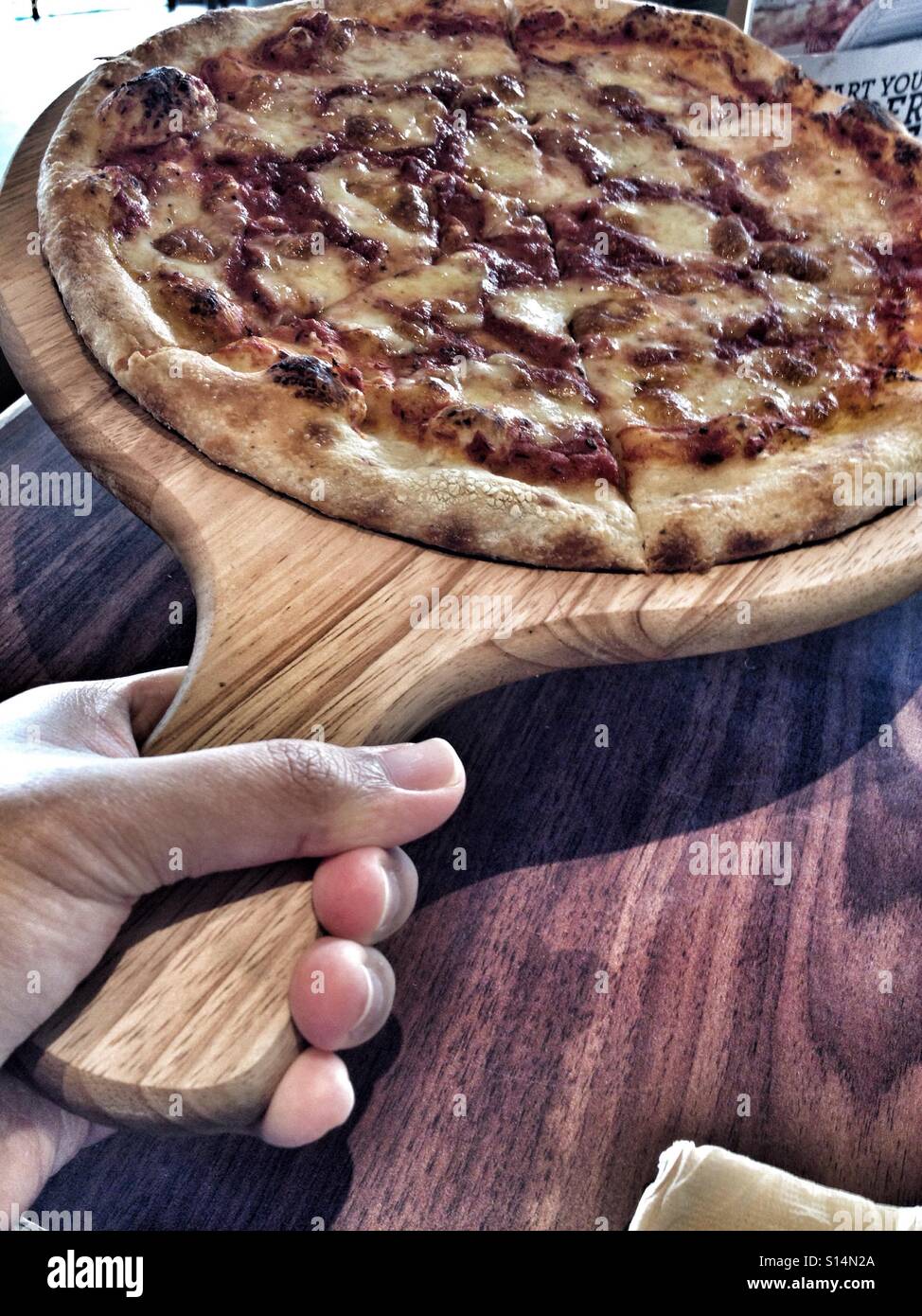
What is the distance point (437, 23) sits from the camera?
2668 mm

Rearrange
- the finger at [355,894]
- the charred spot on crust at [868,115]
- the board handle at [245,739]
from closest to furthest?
the board handle at [245,739] < the finger at [355,894] < the charred spot on crust at [868,115]

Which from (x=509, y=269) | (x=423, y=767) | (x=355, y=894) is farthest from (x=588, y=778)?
(x=509, y=269)

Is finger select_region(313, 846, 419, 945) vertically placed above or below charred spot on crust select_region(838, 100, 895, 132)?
below

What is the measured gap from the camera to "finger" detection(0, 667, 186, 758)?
4.66ft

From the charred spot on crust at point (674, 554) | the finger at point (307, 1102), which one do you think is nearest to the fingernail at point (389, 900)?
the finger at point (307, 1102)

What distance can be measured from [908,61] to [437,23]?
113 cm

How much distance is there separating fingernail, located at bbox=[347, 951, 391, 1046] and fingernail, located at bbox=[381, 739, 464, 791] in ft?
0.65

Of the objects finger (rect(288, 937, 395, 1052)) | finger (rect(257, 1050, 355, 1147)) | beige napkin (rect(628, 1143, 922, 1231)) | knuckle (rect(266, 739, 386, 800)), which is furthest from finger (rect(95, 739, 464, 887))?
beige napkin (rect(628, 1143, 922, 1231))

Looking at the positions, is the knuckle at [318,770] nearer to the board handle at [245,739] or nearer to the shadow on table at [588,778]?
the board handle at [245,739]

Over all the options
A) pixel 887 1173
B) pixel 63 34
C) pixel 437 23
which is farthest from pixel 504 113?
pixel 63 34

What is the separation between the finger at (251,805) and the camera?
3.92 ft

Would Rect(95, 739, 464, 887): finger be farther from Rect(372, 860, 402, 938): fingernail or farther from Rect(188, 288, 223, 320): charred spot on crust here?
Rect(188, 288, 223, 320): charred spot on crust

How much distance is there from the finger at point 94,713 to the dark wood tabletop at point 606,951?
405mm

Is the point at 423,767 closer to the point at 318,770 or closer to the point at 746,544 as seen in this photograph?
the point at 318,770
